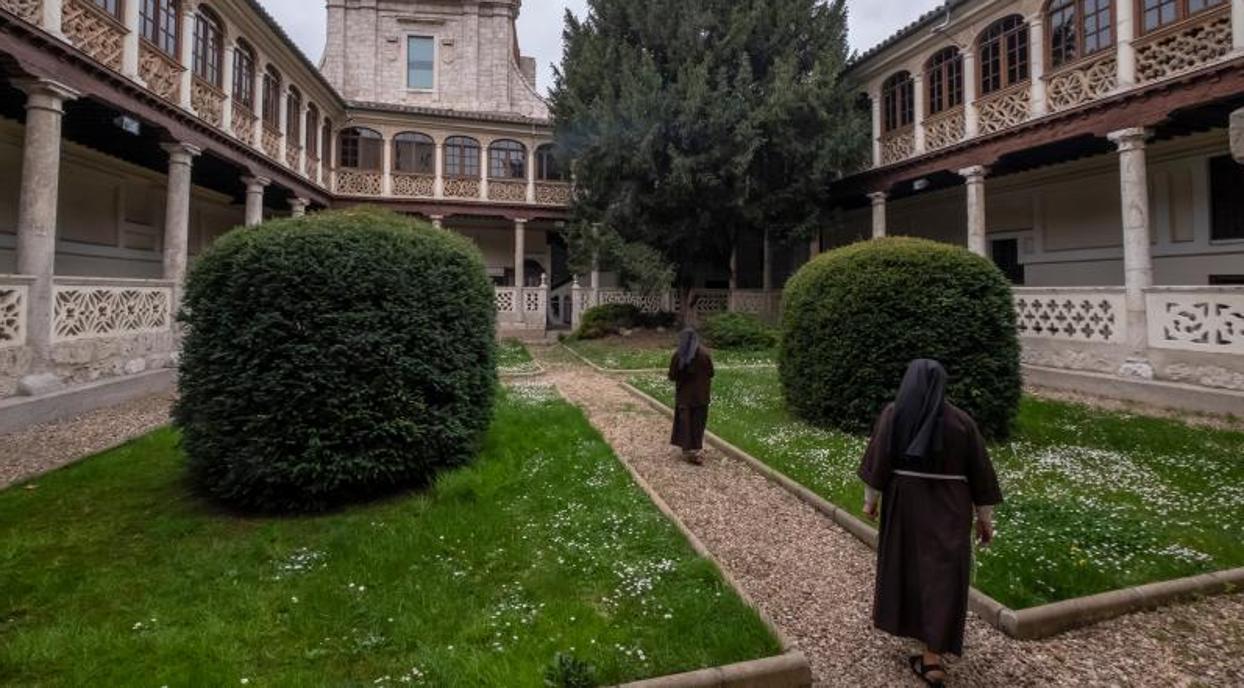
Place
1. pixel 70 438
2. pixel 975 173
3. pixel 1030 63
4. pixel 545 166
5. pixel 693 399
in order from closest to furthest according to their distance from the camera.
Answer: pixel 693 399 → pixel 70 438 → pixel 1030 63 → pixel 975 173 → pixel 545 166

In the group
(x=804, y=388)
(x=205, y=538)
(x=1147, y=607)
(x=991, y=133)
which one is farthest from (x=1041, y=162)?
(x=205, y=538)

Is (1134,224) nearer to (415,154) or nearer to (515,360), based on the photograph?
(515,360)

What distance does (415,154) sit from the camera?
24.0m

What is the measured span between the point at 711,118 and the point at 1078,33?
8.00 metres

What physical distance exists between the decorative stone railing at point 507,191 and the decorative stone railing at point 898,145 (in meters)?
13.0

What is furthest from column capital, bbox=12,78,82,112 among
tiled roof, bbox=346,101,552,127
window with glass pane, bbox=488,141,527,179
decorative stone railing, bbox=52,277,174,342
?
window with glass pane, bbox=488,141,527,179

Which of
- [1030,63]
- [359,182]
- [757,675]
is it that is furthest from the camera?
[359,182]

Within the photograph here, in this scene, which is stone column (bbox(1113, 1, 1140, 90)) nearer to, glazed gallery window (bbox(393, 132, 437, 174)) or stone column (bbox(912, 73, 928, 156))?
stone column (bbox(912, 73, 928, 156))

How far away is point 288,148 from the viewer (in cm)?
1844

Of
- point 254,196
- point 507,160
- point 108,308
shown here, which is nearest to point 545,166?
point 507,160

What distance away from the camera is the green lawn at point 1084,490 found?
3861 mm

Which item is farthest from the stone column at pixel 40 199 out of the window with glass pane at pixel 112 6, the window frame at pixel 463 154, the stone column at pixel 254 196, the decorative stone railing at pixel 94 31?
the window frame at pixel 463 154

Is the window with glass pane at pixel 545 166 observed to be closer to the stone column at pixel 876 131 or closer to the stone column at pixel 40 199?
the stone column at pixel 876 131

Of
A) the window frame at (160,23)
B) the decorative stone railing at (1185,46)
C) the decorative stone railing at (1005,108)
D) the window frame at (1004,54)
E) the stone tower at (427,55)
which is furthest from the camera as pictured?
the stone tower at (427,55)
